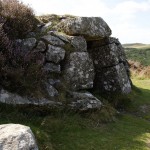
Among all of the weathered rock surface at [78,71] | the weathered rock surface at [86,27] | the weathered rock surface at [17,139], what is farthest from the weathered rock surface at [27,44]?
the weathered rock surface at [17,139]

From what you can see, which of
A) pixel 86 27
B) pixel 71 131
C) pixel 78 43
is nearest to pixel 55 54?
pixel 78 43

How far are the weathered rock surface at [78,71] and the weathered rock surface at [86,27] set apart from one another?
52.4 inches

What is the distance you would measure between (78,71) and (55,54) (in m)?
1.41

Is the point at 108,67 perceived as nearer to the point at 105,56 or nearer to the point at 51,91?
the point at 105,56

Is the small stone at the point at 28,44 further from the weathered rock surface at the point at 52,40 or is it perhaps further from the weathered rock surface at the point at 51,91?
the weathered rock surface at the point at 51,91

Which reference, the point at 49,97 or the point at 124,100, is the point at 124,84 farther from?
the point at 49,97

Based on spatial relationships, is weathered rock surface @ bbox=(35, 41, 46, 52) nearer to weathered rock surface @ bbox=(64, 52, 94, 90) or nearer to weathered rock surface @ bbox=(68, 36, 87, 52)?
weathered rock surface @ bbox=(64, 52, 94, 90)

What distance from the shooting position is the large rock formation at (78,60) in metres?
13.7

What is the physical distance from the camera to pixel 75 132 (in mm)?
11930

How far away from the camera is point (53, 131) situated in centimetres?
1158

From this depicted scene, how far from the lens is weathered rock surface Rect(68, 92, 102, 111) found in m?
13.2

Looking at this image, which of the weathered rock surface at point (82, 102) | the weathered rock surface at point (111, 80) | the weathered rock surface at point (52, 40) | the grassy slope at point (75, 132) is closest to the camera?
the grassy slope at point (75, 132)

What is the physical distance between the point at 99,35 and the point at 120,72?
2.42 metres

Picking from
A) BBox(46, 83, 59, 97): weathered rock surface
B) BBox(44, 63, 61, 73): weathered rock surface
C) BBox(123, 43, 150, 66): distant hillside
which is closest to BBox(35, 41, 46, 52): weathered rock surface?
BBox(44, 63, 61, 73): weathered rock surface
